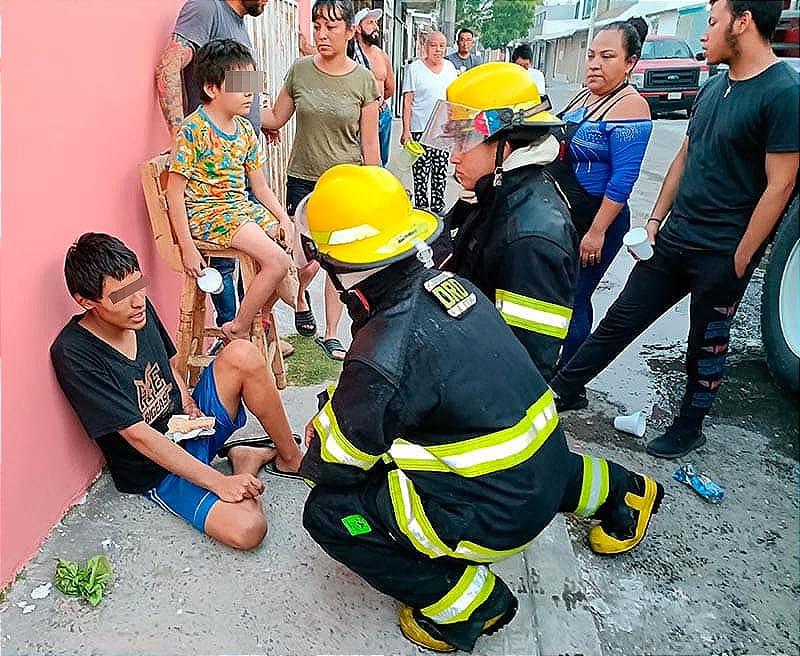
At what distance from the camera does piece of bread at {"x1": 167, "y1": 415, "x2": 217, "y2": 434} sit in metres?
2.48

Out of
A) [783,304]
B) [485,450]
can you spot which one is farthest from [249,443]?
[783,304]

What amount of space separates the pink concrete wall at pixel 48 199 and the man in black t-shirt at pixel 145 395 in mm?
91

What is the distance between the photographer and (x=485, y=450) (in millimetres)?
1816

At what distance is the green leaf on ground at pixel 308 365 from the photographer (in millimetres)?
3773

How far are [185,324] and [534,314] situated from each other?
5.65 ft

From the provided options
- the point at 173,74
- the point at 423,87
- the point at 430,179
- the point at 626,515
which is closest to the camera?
the point at 626,515

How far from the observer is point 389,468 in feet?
6.69

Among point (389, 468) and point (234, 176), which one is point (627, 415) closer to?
point (389, 468)

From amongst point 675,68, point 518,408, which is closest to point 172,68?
point 518,408

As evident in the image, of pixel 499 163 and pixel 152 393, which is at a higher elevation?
pixel 499 163

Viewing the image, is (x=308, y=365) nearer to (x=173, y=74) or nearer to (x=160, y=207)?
(x=160, y=207)

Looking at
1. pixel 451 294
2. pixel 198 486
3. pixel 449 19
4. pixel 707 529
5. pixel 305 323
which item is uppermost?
pixel 451 294

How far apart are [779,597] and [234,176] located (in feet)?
8.96

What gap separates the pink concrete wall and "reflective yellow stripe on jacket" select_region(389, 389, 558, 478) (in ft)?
3.89
